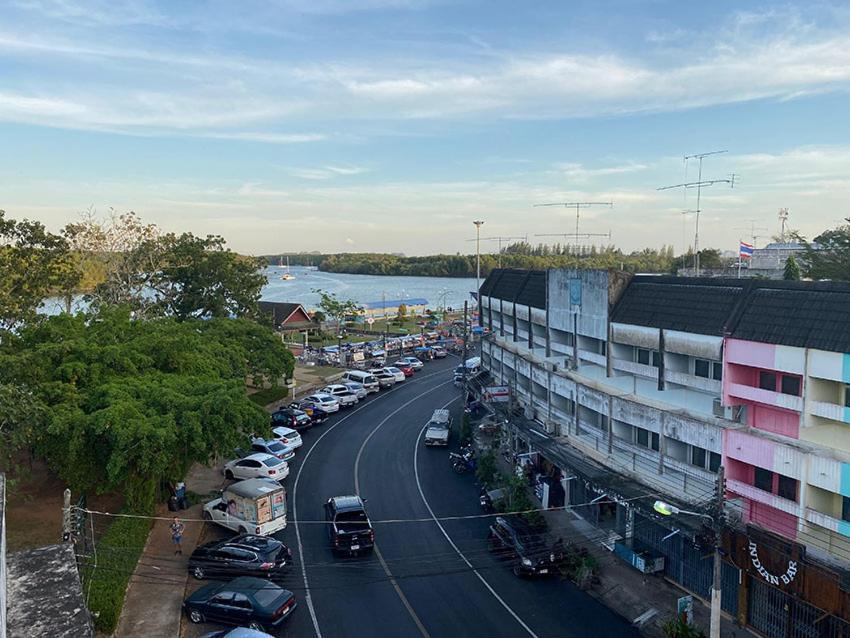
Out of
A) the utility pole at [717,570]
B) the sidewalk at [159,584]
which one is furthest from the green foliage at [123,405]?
the utility pole at [717,570]

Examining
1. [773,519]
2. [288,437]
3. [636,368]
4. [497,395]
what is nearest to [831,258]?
[497,395]

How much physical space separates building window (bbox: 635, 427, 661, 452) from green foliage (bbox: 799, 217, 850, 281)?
29.5 metres

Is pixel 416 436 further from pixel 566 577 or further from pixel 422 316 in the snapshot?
pixel 422 316

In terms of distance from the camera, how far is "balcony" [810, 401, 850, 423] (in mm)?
14500

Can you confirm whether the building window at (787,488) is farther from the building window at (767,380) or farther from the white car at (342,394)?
the white car at (342,394)

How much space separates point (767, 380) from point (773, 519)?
356 centimetres

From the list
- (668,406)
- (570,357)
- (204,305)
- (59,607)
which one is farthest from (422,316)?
(59,607)

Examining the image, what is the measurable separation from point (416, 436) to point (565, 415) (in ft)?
34.3

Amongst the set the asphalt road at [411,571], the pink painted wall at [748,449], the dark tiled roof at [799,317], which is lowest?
the asphalt road at [411,571]

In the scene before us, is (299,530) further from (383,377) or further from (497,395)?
(383,377)

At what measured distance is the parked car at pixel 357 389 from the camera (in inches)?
1586

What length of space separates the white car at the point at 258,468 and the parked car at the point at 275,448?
172 centimetres

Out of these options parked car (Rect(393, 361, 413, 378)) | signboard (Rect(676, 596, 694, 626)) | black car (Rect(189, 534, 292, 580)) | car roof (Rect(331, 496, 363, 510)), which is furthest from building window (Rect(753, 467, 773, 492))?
parked car (Rect(393, 361, 413, 378))

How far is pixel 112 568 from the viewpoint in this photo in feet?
58.1
